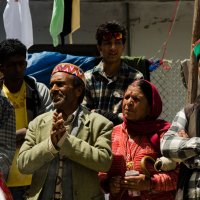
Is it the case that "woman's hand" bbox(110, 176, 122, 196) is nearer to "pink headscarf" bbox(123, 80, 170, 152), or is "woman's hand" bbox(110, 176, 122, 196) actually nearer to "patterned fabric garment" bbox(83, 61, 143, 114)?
"pink headscarf" bbox(123, 80, 170, 152)

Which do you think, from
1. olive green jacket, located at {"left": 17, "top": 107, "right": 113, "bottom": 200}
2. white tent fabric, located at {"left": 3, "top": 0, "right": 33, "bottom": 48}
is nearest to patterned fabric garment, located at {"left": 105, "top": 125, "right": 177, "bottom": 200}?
olive green jacket, located at {"left": 17, "top": 107, "right": 113, "bottom": 200}

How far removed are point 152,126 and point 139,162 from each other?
28cm

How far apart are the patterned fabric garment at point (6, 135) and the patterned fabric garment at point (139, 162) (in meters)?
0.72

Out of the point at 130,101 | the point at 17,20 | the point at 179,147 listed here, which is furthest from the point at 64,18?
the point at 179,147

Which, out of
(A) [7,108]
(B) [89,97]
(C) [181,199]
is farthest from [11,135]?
(C) [181,199]

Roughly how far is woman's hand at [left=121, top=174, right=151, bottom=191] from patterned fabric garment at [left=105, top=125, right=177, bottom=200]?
0.15ft

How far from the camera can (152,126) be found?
16.6ft

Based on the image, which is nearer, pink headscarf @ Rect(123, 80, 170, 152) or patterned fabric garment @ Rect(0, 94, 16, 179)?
patterned fabric garment @ Rect(0, 94, 16, 179)

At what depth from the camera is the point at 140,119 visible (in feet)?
16.7

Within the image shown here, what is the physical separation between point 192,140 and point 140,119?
78cm

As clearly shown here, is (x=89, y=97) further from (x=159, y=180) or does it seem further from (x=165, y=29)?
(x=165, y=29)

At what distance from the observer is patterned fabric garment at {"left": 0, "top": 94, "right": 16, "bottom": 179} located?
4938 millimetres

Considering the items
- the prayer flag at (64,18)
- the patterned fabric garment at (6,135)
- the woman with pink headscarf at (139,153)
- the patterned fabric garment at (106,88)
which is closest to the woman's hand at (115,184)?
the woman with pink headscarf at (139,153)

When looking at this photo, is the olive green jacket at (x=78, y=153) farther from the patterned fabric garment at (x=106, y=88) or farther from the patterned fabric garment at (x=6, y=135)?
the patterned fabric garment at (x=106, y=88)
